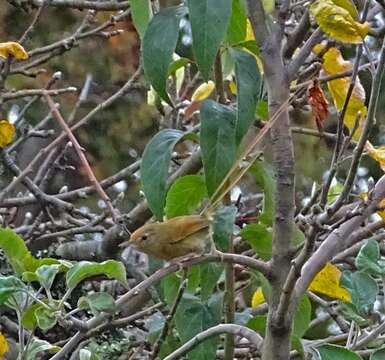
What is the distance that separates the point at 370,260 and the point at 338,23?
278 millimetres

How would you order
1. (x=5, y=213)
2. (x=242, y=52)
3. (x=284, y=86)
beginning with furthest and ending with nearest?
(x=5, y=213) → (x=242, y=52) → (x=284, y=86)

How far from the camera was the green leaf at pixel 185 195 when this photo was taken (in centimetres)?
98

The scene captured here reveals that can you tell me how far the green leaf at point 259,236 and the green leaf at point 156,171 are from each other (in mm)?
113

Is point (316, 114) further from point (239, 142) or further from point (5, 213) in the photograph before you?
point (5, 213)

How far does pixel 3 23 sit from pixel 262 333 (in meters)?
2.40

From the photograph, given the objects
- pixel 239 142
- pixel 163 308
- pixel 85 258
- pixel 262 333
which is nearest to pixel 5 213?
pixel 85 258

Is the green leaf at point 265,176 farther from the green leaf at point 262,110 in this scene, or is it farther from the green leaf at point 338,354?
the green leaf at point 338,354

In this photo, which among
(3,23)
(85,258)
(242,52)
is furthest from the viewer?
(3,23)

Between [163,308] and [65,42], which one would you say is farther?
[65,42]

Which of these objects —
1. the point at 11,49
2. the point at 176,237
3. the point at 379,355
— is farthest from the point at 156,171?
the point at 11,49

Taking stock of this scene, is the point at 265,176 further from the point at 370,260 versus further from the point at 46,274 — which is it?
the point at 46,274

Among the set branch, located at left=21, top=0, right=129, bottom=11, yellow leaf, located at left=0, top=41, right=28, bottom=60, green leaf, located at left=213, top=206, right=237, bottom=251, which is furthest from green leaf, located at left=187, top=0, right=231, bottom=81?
branch, located at left=21, top=0, right=129, bottom=11

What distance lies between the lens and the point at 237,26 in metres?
0.93

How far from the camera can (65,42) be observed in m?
1.73
